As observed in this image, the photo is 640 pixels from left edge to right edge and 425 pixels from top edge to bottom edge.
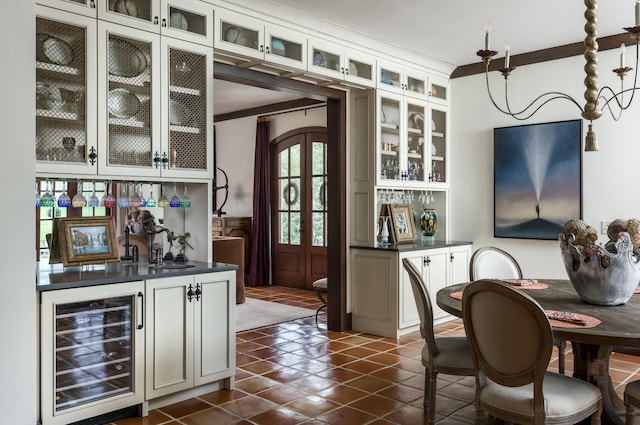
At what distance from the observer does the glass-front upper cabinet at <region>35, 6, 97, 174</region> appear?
119 inches

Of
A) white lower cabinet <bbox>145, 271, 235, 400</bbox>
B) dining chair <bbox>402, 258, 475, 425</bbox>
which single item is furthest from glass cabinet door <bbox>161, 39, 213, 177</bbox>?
dining chair <bbox>402, 258, 475, 425</bbox>

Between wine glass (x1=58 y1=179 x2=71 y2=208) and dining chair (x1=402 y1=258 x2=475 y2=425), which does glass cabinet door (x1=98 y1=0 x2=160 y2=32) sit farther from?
dining chair (x1=402 y1=258 x2=475 y2=425)

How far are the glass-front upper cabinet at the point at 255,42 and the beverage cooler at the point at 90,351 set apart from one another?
73.6 inches

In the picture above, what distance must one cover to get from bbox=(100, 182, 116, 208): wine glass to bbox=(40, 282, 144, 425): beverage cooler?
2.38 ft

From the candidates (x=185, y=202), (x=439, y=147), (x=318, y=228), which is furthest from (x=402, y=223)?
(x=185, y=202)

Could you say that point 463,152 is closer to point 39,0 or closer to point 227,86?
point 227,86

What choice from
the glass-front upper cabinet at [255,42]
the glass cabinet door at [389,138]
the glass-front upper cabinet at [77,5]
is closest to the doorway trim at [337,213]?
the glass cabinet door at [389,138]

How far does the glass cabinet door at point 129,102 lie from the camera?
3273 mm

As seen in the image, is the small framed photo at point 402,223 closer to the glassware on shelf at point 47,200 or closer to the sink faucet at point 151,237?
the sink faucet at point 151,237

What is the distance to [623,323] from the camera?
2400 millimetres

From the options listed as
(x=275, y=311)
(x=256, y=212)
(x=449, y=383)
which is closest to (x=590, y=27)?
(x=449, y=383)

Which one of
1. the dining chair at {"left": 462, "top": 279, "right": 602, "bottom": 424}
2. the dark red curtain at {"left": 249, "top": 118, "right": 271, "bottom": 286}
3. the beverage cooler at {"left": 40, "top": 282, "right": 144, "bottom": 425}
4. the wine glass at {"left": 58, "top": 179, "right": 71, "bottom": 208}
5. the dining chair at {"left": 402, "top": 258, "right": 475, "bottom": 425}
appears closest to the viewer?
the dining chair at {"left": 462, "top": 279, "right": 602, "bottom": 424}

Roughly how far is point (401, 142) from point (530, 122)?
137 centimetres

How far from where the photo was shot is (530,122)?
5.50 meters
